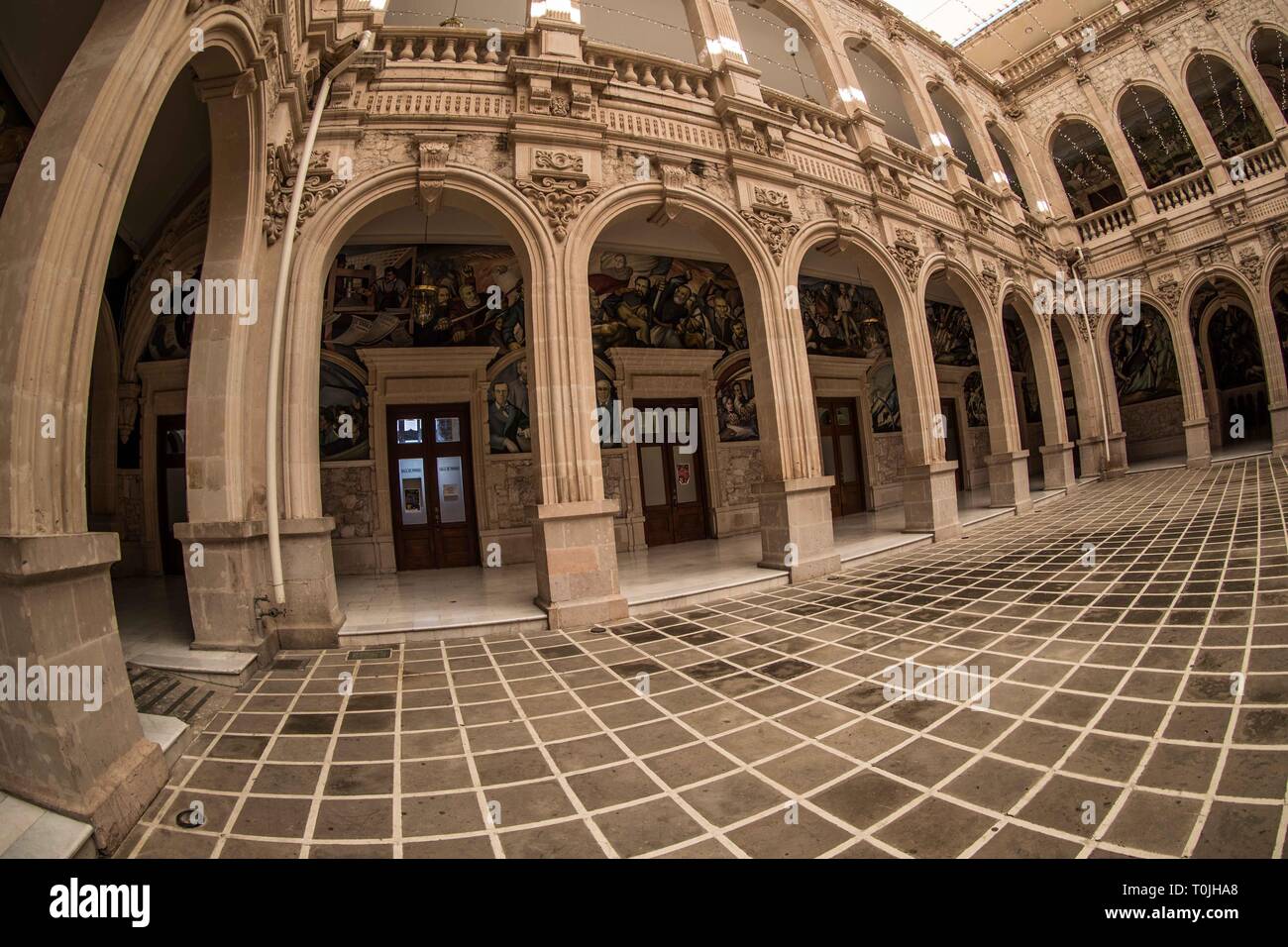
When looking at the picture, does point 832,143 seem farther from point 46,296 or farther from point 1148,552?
point 46,296

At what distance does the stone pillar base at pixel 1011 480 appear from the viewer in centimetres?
999

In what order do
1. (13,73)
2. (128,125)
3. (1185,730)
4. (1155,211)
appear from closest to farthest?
1. (1185,730)
2. (128,125)
3. (13,73)
4. (1155,211)

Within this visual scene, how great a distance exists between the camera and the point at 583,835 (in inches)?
70.9

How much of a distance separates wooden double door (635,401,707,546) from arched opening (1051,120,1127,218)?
1537 centimetres

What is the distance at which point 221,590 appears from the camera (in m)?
4.09

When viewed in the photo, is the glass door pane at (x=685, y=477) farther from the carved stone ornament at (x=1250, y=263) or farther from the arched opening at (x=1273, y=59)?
the arched opening at (x=1273, y=59)

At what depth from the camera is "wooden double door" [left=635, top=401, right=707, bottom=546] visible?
1045 cm

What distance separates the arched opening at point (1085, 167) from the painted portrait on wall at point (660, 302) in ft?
43.7

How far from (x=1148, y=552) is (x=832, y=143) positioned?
7178mm

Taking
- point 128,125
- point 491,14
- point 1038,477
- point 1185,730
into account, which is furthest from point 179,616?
point 1038,477

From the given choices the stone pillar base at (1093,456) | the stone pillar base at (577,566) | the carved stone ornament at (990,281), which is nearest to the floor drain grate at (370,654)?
the stone pillar base at (577,566)

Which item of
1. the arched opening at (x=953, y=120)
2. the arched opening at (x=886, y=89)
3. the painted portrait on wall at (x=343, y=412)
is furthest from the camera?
the arched opening at (x=953, y=120)

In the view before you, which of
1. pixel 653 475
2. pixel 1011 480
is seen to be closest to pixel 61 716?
pixel 653 475

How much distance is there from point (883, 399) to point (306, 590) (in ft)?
44.7
